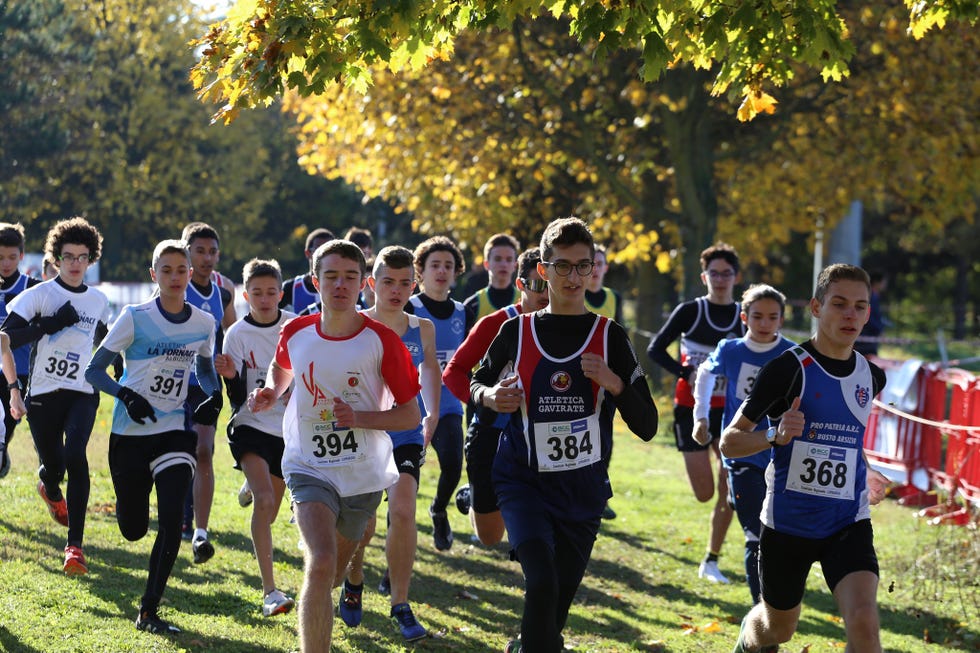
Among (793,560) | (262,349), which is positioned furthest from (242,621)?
(793,560)

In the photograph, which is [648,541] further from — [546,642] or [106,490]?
[546,642]

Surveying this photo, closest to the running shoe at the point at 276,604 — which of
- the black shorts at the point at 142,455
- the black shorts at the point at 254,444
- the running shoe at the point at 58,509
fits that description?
the black shorts at the point at 254,444

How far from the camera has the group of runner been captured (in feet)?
18.3

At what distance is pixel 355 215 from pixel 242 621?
49.8m

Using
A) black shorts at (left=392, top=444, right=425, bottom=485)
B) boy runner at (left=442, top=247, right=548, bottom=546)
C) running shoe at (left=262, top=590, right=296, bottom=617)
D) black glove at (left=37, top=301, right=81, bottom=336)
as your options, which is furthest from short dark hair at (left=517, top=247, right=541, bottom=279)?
black glove at (left=37, top=301, right=81, bottom=336)

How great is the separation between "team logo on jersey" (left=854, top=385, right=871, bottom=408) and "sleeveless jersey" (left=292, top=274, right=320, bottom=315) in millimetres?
5767

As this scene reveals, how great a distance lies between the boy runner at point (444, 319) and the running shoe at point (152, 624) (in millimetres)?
2495

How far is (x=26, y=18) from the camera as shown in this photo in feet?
127

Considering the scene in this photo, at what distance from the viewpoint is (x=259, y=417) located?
764 centimetres

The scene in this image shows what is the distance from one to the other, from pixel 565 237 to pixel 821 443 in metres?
1.38

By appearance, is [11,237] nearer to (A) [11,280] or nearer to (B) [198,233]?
(A) [11,280]

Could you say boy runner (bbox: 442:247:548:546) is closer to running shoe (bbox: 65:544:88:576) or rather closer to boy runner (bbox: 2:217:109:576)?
running shoe (bbox: 65:544:88:576)

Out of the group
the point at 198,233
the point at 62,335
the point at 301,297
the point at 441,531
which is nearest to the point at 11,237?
the point at 198,233

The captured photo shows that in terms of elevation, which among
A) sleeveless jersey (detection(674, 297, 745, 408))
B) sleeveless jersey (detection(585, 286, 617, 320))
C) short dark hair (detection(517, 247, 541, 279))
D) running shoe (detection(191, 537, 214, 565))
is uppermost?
short dark hair (detection(517, 247, 541, 279))
